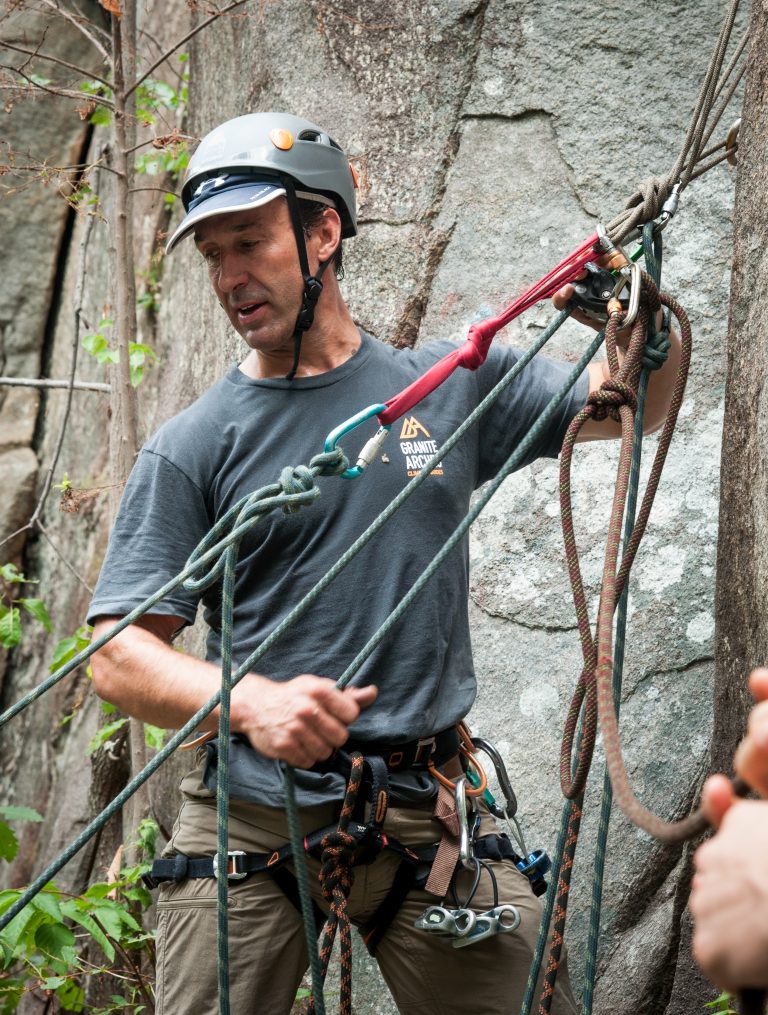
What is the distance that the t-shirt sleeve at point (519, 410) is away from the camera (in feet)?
8.56

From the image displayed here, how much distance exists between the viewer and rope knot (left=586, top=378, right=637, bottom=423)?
6.63ft

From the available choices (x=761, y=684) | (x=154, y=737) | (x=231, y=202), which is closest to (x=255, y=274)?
(x=231, y=202)

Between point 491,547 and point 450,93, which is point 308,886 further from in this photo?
point 450,93

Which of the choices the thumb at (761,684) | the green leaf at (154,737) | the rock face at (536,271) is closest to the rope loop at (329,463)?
the thumb at (761,684)

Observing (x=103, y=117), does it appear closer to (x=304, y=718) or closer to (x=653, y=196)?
(x=653, y=196)

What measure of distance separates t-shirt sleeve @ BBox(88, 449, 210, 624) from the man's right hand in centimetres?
38

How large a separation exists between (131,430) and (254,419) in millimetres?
1938

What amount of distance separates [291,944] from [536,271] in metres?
2.49

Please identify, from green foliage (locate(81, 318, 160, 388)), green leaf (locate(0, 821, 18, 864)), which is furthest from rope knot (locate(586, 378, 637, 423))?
green foliage (locate(81, 318, 160, 388))

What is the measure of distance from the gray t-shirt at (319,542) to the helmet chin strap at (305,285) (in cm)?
9

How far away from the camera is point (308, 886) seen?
2256mm

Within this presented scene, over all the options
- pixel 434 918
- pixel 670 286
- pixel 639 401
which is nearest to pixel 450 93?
pixel 670 286

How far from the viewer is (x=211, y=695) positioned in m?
2.19

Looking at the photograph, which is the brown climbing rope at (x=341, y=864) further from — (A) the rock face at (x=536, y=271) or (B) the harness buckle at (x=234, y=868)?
(A) the rock face at (x=536, y=271)
